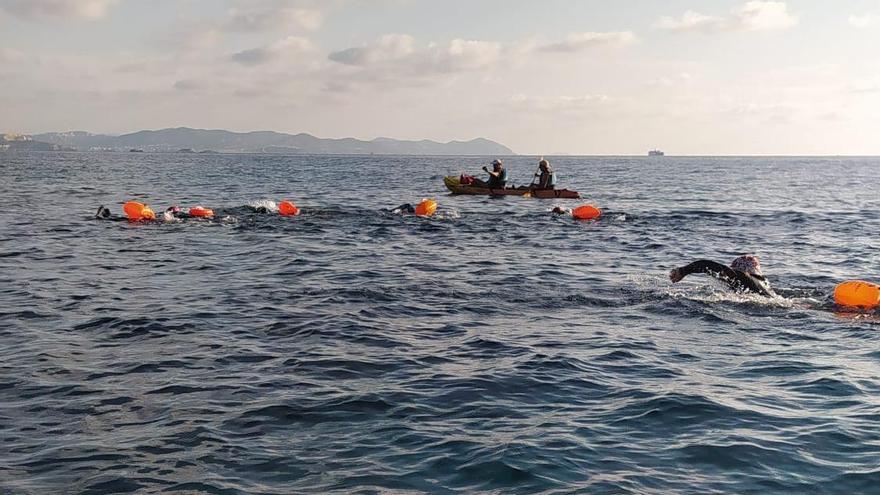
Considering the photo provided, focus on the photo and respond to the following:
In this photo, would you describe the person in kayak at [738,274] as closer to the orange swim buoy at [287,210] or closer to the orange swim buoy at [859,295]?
the orange swim buoy at [859,295]

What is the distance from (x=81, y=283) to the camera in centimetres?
1614

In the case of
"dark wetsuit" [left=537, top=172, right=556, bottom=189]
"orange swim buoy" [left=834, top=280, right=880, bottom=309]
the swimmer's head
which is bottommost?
"orange swim buoy" [left=834, top=280, right=880, bottom=309]

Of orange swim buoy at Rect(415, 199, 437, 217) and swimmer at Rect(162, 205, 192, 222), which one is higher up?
orange swim buoy at Rect(415, 199, 437, 217)

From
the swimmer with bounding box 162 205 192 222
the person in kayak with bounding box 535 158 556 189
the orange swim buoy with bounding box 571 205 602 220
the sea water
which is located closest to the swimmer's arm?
the sea water

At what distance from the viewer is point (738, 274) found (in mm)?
14492

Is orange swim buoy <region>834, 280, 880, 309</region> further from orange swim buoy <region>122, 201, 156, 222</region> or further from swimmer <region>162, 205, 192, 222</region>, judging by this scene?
orange swim buoy <region>122, 201, 156, 222</region>

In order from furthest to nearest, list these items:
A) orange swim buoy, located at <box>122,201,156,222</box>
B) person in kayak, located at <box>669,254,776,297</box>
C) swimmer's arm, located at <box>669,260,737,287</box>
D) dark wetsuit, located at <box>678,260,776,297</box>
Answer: orange swim buoy, located at <box>122,201,156,222</box>
dark wetsuit, located at <box>678,260,776,297</box>
person in kayak, located at <box>669,254,776,297</box>
swimmer's arm, located at <box>669,260,737,287</box>

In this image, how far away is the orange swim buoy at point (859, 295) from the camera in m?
13.6

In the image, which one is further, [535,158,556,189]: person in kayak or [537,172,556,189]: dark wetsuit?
[537,172,556,189]: dark wetsuit

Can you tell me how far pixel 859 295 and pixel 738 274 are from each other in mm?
2122

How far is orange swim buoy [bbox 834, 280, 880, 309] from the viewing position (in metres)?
13.6

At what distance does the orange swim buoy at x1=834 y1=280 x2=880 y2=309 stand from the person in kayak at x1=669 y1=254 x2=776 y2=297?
124 centimetres

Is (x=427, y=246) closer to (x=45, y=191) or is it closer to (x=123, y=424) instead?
(x=123, y=424)

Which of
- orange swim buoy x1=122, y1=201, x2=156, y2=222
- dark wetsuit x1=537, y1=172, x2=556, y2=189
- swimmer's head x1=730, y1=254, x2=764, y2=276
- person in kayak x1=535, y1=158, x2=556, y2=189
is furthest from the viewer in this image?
dark wetsuit x1=537, y1=172, x2=556, y2=189
